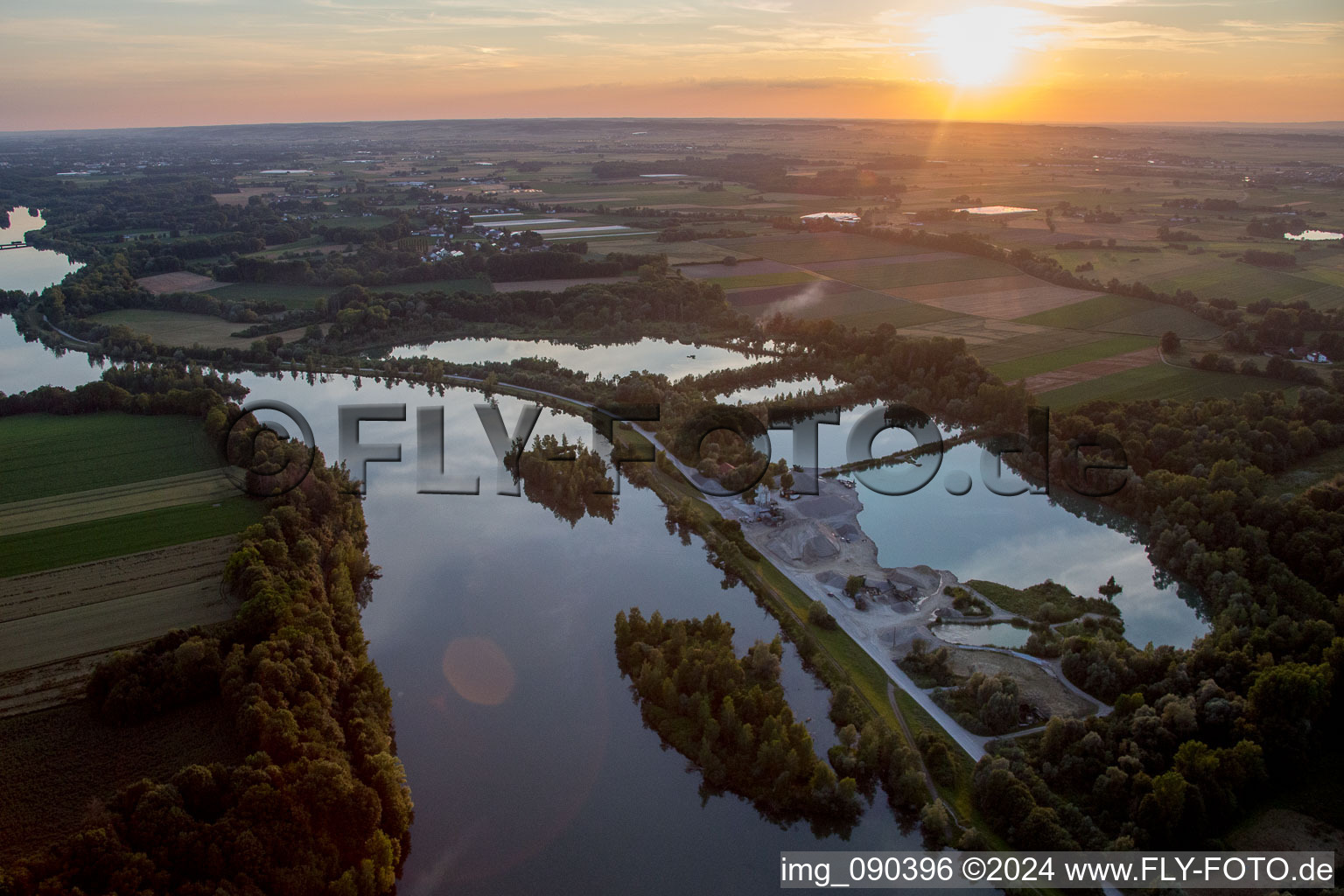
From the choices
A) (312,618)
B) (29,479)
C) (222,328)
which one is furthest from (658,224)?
(312,618)

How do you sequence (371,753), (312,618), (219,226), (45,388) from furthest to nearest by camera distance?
1. (219,226)
2. (45,388)
3. (312,618)
4. (371,753)

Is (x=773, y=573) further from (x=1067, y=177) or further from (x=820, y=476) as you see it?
(x=1067, y=177)

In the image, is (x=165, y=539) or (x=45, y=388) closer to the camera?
(x=165, y=539)

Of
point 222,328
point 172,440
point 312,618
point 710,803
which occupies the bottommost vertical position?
point 710,803

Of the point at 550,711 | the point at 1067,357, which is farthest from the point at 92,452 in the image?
the point at 1067,357

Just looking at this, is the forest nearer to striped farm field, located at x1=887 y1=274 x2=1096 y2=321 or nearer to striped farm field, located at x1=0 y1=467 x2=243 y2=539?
striped farm field, located at x1=0 y1=467 x2=243 y2=539

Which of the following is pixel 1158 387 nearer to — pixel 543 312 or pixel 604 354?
pixel 604 354
